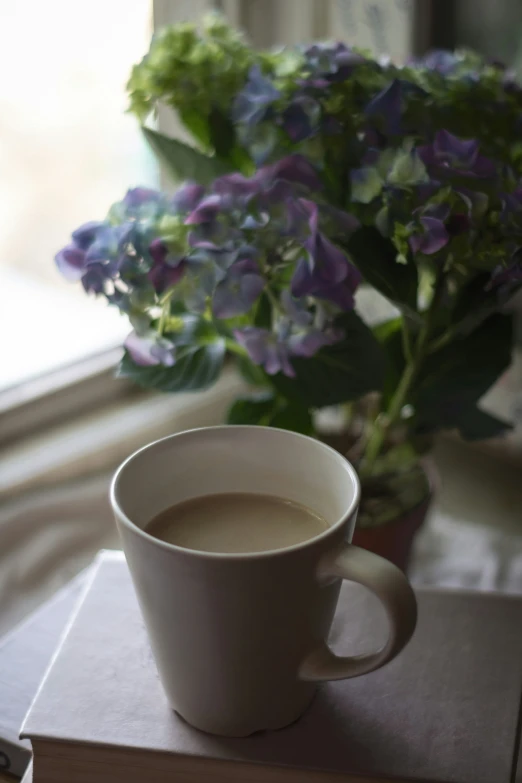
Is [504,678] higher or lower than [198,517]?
lower

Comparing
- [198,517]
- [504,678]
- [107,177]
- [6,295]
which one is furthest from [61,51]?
[504,678]

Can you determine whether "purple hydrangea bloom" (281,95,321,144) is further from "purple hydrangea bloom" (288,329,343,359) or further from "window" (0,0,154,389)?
"window" (0,0,154,389)

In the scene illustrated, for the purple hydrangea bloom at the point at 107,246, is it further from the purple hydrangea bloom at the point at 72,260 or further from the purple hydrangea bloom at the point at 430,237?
the purple hydrangea bloom at the point at 430,237

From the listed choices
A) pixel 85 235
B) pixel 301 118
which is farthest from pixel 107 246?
pixel 301 118

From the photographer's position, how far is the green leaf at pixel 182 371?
1.62 ft

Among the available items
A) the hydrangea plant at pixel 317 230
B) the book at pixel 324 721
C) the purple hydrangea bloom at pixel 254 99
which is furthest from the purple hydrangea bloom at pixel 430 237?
the book at pixel 324 721

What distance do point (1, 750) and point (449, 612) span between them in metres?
0.27

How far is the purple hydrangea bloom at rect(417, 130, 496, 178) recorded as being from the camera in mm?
428

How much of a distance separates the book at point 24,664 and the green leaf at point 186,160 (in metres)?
0.30

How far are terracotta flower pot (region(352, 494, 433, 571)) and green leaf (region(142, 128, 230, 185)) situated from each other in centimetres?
25

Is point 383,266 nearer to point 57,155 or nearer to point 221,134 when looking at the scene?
point 221,134

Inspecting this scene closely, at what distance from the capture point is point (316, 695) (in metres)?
0.43

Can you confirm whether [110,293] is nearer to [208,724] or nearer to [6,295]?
[208,724]

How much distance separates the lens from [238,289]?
1.35 feet
